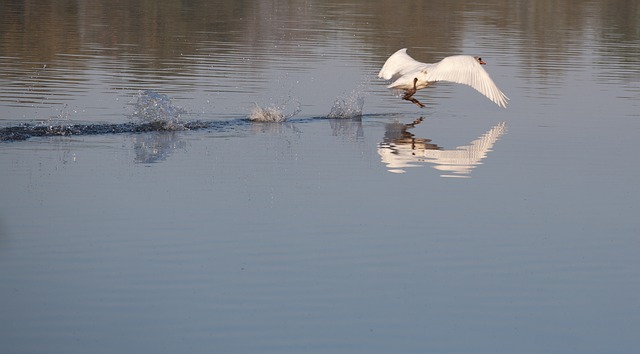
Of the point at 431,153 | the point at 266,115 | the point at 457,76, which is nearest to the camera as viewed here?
the point at 431,153

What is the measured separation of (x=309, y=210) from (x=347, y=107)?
7587 mm

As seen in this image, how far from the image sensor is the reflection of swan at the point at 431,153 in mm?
15828

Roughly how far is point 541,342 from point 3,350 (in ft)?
11.4

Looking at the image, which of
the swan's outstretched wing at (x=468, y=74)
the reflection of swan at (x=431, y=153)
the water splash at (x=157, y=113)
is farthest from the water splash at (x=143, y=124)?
the swan's outstretched wing at (x=468, y=74)

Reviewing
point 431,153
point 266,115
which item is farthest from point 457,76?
point 266,115

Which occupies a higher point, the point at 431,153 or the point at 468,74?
the point at 468,74

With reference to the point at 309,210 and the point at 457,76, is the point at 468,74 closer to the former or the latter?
the point at 457,76

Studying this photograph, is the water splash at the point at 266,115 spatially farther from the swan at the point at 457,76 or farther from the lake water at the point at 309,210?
the swan at the point at 457,76

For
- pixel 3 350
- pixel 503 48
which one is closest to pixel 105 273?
pixel 3 350

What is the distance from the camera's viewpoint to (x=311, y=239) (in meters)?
11.5

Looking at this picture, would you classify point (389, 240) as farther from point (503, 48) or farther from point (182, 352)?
point (503, 48)

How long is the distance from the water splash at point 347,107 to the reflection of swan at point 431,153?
105 cm

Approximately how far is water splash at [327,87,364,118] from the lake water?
51 mm

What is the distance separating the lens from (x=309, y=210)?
12789mm
